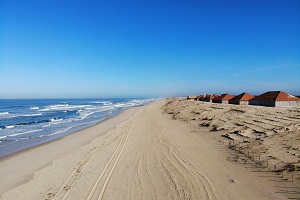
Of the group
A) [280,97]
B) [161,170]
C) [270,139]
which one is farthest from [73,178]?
[280,97]

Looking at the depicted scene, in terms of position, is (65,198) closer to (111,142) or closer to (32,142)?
(111,142)

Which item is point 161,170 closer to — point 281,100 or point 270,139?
point 270,139

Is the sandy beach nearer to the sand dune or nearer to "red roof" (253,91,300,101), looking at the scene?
the sand dune

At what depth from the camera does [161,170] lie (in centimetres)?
1036

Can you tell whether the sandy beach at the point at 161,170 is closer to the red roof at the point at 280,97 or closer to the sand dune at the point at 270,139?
the sand dune at the point at 270,139

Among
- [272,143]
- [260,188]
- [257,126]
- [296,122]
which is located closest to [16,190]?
[260,188]

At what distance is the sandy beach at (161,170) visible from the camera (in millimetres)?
8125

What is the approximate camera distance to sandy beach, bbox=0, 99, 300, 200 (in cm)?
812

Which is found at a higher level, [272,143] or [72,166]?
[272,143]

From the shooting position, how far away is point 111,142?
57.4ft

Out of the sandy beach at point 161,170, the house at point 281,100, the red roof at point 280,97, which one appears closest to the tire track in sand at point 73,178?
the sandy beach at point 161,170

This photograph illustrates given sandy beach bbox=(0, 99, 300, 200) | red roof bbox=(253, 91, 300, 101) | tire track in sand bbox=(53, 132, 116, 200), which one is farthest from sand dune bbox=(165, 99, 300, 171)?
red roof bbox=(253, 91, 300, 101)

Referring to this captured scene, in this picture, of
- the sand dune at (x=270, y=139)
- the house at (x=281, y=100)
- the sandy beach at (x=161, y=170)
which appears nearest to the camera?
the sandy beach at (x=161, y=170)

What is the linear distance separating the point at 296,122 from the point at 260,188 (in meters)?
10.2
